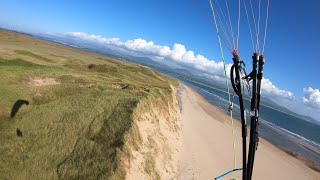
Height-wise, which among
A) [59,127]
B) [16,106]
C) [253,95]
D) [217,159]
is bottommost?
[217,159]

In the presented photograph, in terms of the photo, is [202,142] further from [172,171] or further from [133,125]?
[133,125]

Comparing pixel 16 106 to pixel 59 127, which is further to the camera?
pixel 16 106

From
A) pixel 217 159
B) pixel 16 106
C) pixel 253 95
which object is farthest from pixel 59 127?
pixel 217 159

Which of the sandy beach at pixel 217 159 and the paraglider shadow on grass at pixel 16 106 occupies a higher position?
the paraglider shadow on grass at pixel 16 106

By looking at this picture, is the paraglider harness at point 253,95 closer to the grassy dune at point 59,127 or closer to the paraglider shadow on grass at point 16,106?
the grassy dune at point 59,127

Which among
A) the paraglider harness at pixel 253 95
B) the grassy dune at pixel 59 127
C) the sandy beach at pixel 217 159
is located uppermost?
the paraglider harness at pixel 253 95

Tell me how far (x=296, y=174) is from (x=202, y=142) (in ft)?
48.7

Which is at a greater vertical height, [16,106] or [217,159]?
[16,106]

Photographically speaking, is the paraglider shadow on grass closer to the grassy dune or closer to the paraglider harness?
the grassy dune

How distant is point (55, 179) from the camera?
71.5 feet

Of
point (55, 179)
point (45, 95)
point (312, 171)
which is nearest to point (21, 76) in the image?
point (45, 95)

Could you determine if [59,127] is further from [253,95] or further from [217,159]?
[217,159]

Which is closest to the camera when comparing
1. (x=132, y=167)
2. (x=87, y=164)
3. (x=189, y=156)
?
(x=87, y=164)

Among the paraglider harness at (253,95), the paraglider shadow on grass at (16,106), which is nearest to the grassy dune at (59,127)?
the paraglider shadow on grass at (16,106)
